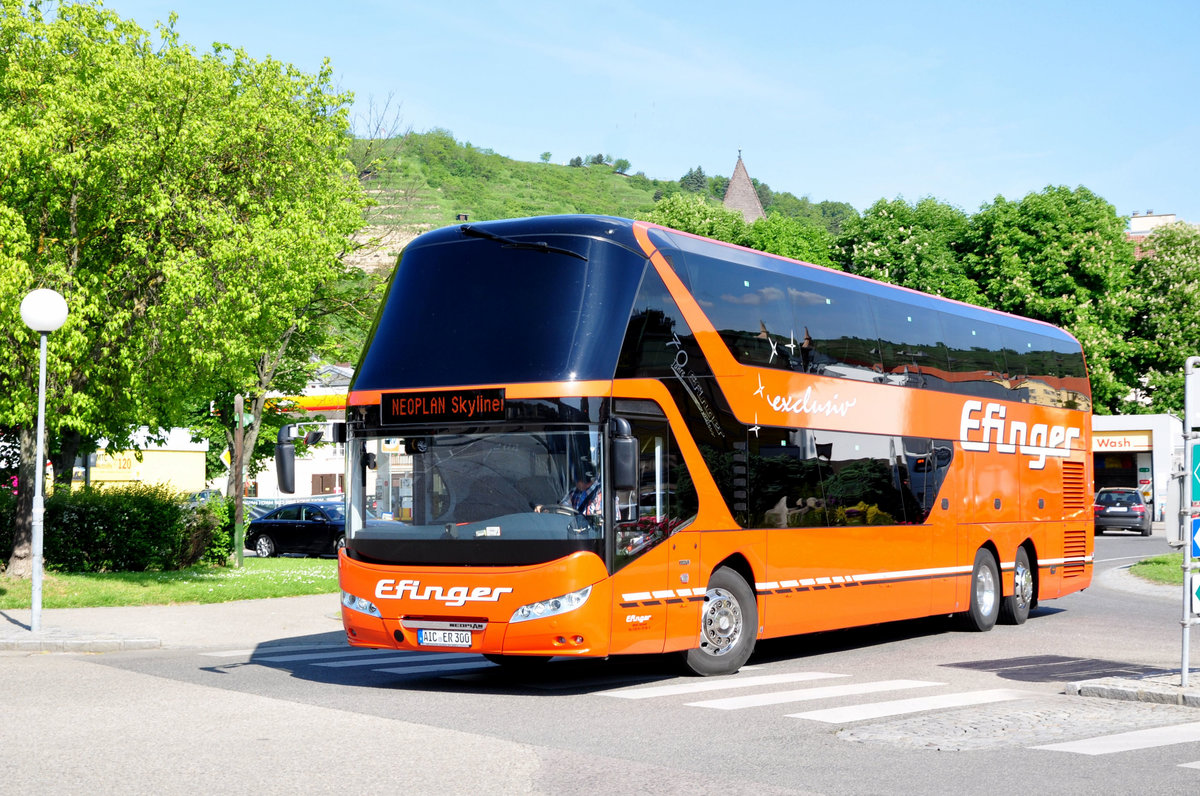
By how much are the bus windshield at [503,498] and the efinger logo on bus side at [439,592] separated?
0.22 metres

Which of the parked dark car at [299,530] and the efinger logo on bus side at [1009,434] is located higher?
the efinger logo on bus side at [1009,434]

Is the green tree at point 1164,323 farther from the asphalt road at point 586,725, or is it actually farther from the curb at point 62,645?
the curb at point 62,645

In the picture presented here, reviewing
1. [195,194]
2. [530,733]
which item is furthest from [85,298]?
[530,733]

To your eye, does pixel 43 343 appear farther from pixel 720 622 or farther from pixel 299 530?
pixel 299 530

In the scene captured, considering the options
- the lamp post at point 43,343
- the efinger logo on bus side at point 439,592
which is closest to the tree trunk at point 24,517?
the lamp post at point 43,343

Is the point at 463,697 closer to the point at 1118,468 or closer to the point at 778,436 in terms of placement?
the point at 778,436

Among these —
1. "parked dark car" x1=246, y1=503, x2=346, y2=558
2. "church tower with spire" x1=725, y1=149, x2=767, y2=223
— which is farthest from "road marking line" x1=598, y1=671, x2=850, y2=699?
"church tower with spire" x1=725, y1=149, x2=767, y2=223

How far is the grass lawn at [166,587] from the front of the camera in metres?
19.4

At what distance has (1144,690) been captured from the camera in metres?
10.5

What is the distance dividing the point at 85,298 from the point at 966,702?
14.6m

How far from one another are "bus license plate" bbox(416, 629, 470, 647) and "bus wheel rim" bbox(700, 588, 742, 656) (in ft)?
7.89

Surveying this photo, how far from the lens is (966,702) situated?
10.8m

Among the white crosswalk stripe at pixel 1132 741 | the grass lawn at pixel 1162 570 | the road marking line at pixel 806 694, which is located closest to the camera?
the white crosswalk stripe at pixel 1132 741

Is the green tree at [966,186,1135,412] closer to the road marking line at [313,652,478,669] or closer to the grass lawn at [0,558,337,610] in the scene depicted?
the grass lawn at [0,558,337,610]
